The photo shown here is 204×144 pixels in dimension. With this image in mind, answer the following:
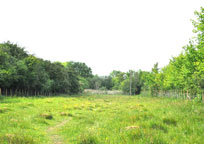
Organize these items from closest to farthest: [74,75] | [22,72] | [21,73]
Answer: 1. [21,73]
2. [22,72]
3. [74,75]

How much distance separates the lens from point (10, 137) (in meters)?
7.24

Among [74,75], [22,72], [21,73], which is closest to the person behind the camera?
[21,73]

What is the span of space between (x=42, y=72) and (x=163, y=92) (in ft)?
133

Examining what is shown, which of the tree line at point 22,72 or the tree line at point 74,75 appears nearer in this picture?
the tree line at point 74,75

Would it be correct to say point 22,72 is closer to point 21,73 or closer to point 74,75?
point 21,73

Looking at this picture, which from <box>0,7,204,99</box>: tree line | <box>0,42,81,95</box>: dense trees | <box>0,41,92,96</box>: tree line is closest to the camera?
<box>0,7,204,99</box>: tree line

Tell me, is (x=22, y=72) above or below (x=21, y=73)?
above

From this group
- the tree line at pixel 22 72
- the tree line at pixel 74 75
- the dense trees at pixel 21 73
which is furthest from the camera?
the dense trees at pixel 21 73

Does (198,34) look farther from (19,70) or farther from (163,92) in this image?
(163,92)

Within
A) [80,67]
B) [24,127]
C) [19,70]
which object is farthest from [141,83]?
[24,127]

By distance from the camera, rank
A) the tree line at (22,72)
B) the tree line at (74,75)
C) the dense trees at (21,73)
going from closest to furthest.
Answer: the tree line at (74,75)
the tree line at (22,72)
the dense trees at (21,73)

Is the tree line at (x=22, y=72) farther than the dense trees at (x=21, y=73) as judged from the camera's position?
No

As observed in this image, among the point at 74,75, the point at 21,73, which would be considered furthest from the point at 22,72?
the point at 74,75

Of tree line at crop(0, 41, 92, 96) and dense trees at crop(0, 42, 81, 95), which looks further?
dense trees at crop(0, 42, 81, 95)
